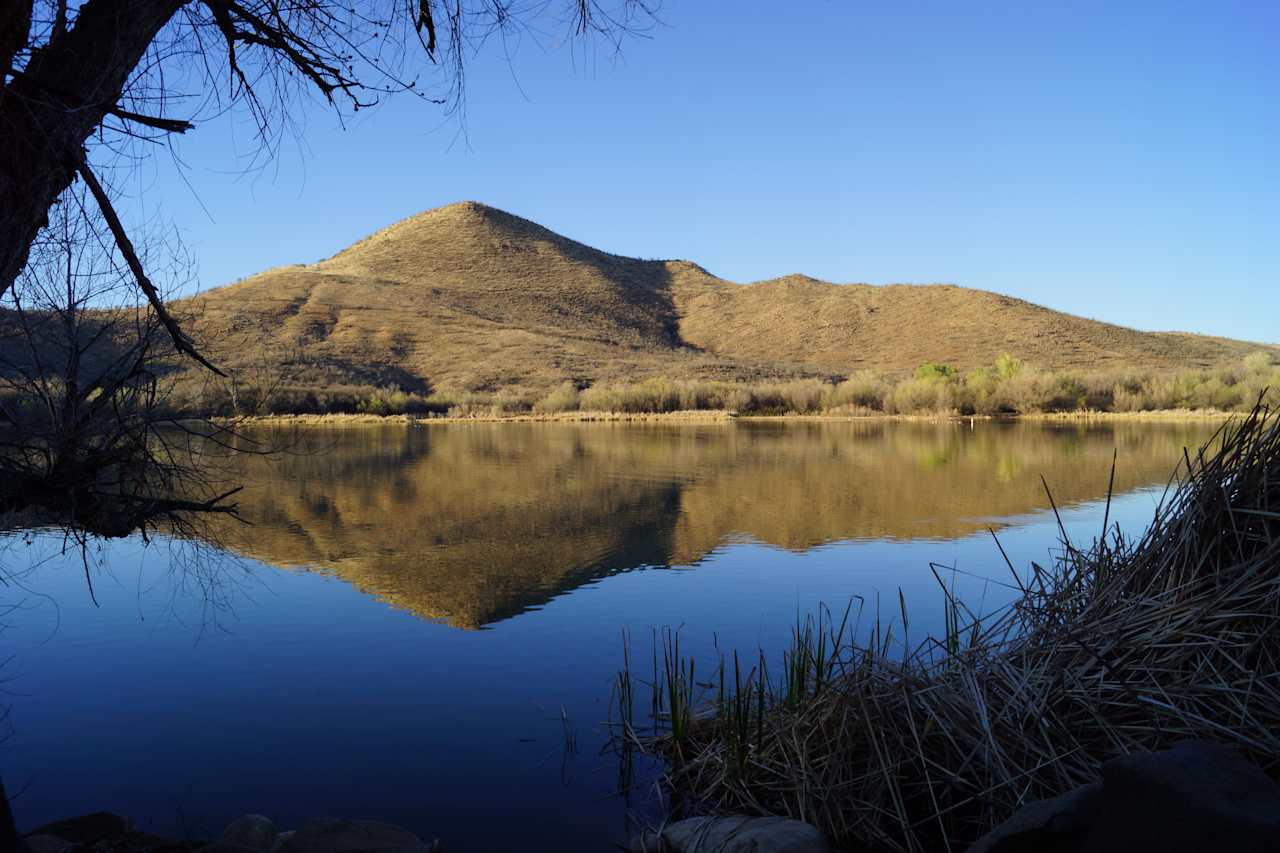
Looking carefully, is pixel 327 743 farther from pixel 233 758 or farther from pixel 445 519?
pixel 445 519

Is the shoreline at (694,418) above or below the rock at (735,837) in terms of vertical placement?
above

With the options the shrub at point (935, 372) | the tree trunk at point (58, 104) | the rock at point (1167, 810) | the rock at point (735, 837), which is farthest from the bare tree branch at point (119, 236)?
the shrub at point (935, 372)

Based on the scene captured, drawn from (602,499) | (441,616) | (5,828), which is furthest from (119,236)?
(602,499)

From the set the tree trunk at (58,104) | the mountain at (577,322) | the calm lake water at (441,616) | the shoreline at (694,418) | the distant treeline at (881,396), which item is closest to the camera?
the tree trunk at (58,104)

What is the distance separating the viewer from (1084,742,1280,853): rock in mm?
2189

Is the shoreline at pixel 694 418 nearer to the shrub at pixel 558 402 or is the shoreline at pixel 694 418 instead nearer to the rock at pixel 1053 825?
the shrub at pixel 558 402

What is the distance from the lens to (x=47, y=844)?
139 inches

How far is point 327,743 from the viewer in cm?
510

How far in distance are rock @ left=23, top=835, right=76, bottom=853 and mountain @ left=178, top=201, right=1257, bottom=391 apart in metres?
40.2

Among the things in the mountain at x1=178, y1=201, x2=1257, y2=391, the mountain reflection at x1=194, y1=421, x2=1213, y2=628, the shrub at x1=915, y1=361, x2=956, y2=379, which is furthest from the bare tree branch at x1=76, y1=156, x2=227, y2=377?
the mountain at x1=178, y1=201, x2=1257, y2=391

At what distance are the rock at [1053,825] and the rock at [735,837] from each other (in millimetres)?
782

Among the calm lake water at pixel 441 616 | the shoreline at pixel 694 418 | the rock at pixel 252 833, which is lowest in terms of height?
the calm lake water at pixel 441 616

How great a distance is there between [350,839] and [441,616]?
4.32 meters

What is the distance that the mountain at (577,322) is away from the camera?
52.6 meters
